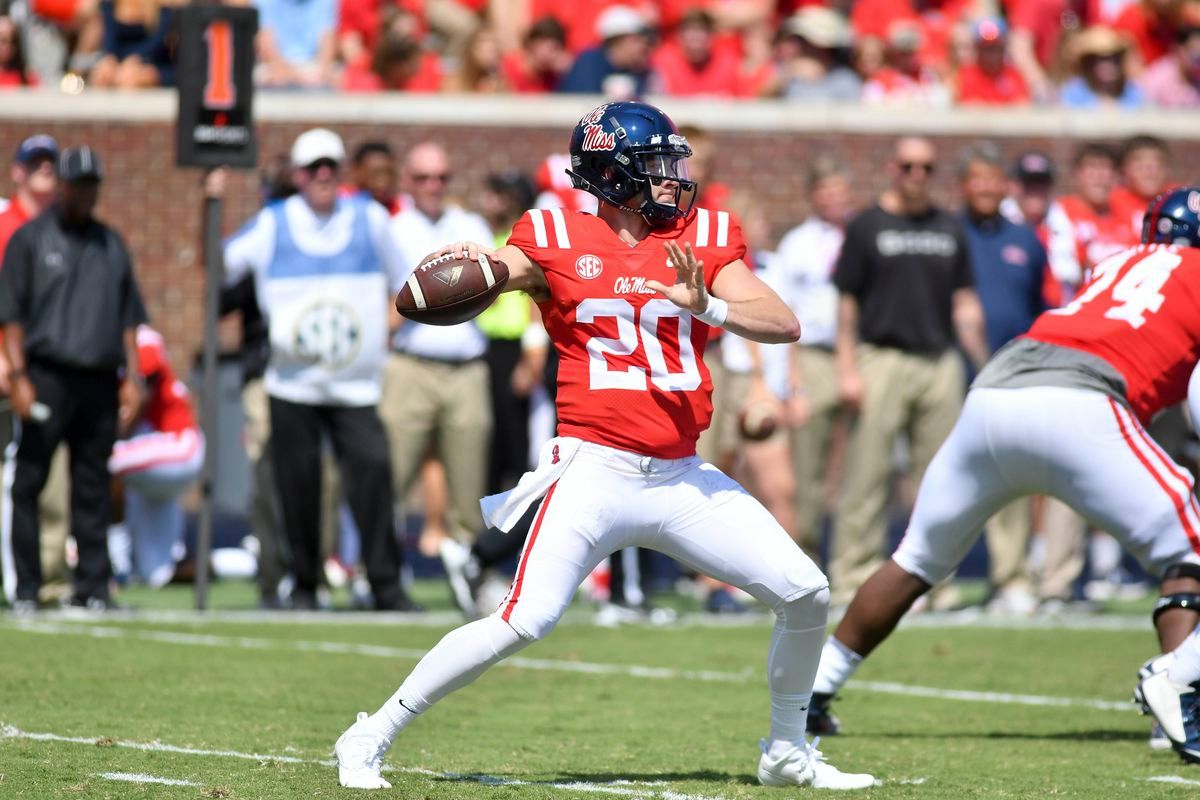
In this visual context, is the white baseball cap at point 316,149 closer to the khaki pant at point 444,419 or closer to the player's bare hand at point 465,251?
the khaki pant at point 444,419

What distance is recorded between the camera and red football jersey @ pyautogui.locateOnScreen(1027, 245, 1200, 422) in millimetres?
6984

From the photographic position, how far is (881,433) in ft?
37.2

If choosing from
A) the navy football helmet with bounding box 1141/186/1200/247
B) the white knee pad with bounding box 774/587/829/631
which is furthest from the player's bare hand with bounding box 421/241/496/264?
the navy football helmet with bounding box 1141/186/1200/247

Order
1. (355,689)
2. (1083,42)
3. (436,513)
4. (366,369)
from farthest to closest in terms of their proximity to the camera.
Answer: (1083,42) < (436,513) < (366,369) < (355,689)

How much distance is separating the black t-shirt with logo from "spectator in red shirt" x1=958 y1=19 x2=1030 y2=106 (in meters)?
4.81

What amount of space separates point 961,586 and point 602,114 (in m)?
8.05

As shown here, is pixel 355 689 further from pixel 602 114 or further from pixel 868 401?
pixel 868 401

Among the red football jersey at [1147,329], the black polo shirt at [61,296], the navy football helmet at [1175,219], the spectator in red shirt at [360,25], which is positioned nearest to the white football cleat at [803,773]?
the red football jersey at [1147,329]

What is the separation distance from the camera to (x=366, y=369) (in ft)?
35.1

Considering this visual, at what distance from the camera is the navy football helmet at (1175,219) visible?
7254 millimetres

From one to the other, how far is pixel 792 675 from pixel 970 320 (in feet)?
18.8

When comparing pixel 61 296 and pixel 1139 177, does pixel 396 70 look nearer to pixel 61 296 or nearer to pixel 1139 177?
pixel 61 296

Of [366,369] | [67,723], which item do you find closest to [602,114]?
[67,723]

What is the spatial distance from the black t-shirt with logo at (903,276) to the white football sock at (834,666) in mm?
4331
